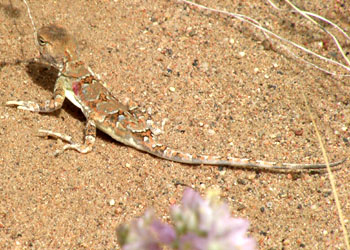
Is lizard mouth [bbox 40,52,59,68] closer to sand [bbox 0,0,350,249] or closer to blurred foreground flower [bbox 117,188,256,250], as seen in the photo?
sand [bbox 0,0,350,249]

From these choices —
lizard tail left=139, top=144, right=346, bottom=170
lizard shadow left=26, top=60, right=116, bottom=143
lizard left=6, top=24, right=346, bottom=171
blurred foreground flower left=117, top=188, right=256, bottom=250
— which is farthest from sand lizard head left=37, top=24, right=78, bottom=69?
blurred foreground flower left=117, top=188, right=256, bottom=250

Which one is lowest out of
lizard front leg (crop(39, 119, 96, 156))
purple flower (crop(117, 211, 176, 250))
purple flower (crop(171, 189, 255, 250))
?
lizard front leg (crop(39, 119, 96, 156))

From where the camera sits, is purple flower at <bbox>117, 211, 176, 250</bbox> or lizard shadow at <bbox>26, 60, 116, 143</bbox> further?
lizard shadow at <bbox>26, 60, 116, 143</bbox>

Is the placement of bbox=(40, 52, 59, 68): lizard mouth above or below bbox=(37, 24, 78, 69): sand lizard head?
below

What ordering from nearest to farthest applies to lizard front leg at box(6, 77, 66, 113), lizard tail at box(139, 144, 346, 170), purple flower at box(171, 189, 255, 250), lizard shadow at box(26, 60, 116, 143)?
purple flower at box(171, 189, 255, 250) → lizard tail at box(139, 144, 346, 170) → lizard front leg at box(6, 77, 66, 113) → lizard shadow at box(26, 60, 116, 143)

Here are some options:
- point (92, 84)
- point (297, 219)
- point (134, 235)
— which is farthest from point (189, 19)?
point (134, 235)

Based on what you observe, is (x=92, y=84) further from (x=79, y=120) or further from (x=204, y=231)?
(x=204, y=231)

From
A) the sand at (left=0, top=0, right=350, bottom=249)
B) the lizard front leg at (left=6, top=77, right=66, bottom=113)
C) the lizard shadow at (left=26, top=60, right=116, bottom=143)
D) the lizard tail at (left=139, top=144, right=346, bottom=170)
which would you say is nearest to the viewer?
the sand at (left=0, top=0, right=350, bottom=249)

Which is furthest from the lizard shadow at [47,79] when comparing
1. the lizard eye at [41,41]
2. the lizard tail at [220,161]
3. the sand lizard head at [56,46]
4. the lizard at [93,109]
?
the lizard tail at [220,161]
